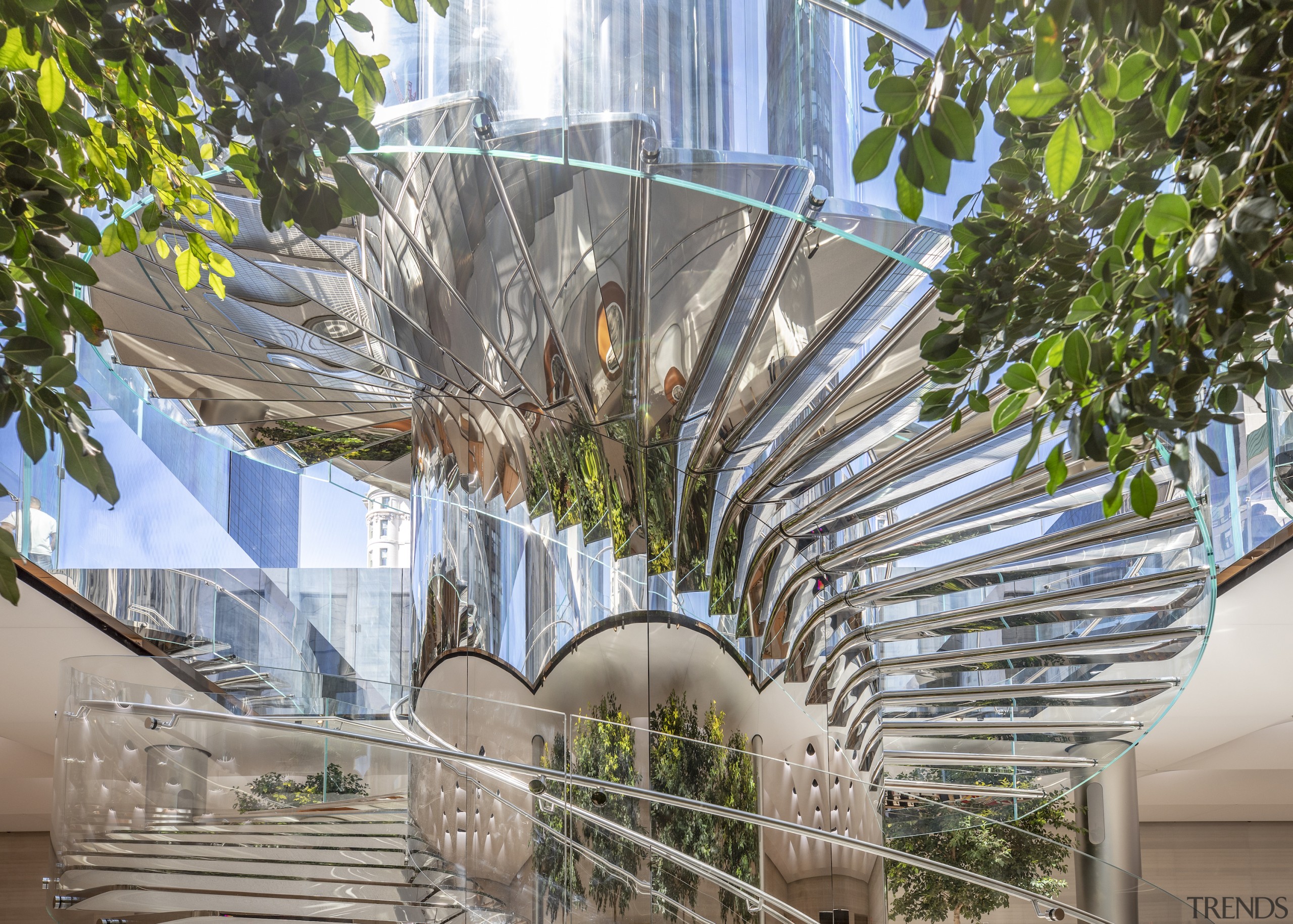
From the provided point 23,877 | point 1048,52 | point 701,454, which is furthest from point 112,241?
point 23,877

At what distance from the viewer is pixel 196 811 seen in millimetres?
3686

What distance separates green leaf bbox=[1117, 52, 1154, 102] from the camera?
0.83 m

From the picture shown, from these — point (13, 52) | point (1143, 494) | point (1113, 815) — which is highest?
point (13, 52)

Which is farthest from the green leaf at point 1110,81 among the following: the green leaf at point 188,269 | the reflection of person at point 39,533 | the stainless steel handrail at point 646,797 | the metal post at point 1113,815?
the reflection of person at point 39,533

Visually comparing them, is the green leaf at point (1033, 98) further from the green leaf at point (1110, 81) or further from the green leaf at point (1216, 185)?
the green leaf at point (1216, 185)

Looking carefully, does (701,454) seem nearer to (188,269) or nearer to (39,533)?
(188,269)

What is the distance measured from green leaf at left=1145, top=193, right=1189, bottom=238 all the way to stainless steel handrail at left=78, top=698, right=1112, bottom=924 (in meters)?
2.73

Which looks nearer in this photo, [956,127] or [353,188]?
[956,127]

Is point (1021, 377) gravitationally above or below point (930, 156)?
below

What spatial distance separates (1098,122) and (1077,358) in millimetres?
228

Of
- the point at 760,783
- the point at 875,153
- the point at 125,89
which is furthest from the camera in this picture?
the point at 760,783

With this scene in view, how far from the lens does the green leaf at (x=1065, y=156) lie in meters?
0.81

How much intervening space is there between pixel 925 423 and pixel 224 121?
2520 mm

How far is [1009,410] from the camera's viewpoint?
1.04 m
